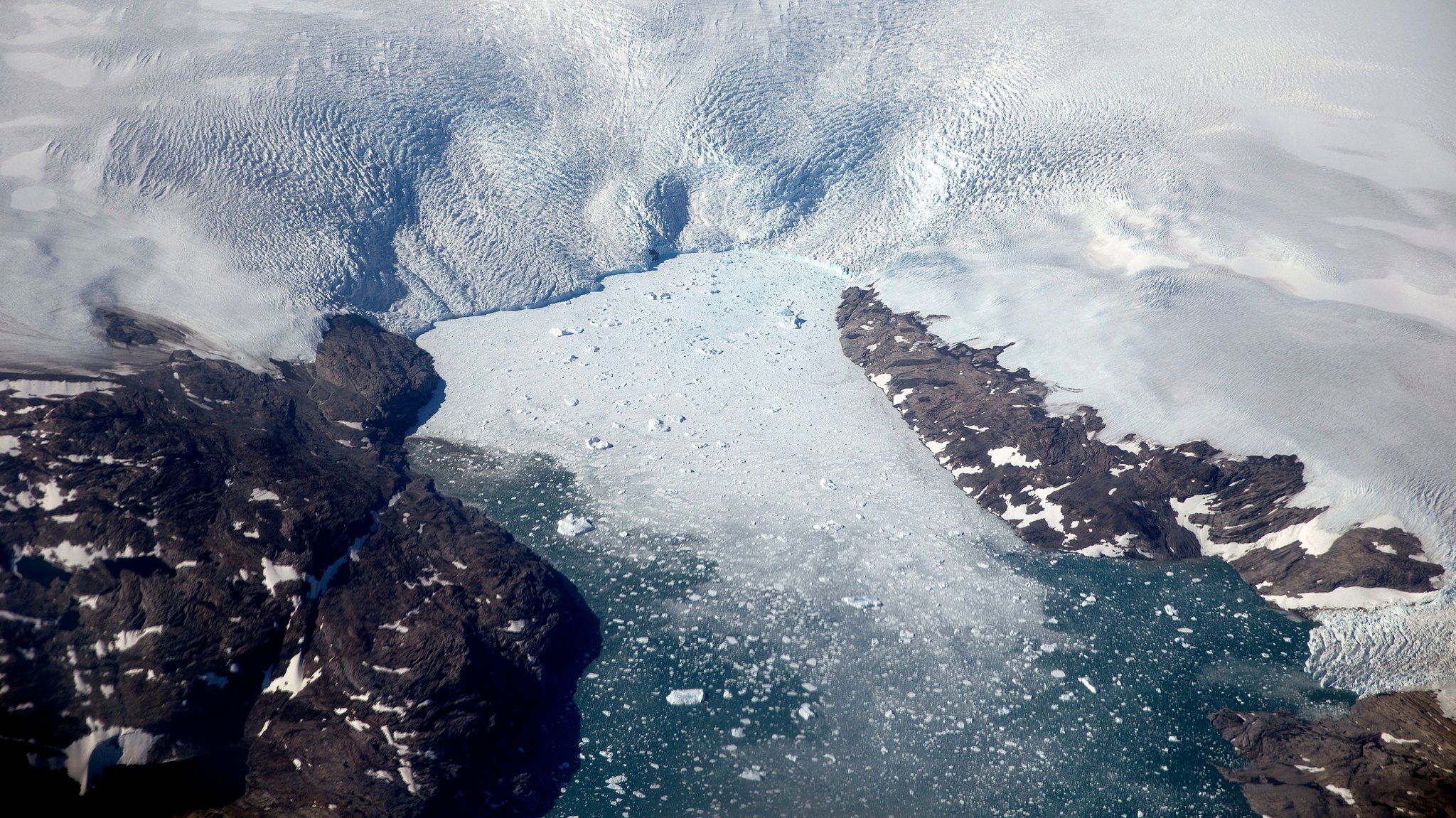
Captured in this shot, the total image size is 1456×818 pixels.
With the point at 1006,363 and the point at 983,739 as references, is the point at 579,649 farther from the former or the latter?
the point at 1006,363

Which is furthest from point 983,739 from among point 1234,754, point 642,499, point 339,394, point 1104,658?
point 339,394

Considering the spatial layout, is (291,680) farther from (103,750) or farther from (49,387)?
(49,387)

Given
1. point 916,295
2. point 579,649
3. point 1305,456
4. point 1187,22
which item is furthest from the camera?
point 1187,22

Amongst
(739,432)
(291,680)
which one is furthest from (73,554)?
(739,432)

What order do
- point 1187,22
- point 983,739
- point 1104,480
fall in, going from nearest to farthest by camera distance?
point 983,739 → point 1104,480 → point 1187,22

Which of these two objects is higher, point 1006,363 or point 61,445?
point 1006,363

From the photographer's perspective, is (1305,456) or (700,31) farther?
(700,31)

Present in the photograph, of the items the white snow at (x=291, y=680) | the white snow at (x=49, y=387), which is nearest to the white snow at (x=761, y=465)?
the white snow at (x=291, y=680)

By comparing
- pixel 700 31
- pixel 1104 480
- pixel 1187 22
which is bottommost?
pixel 1104 480
